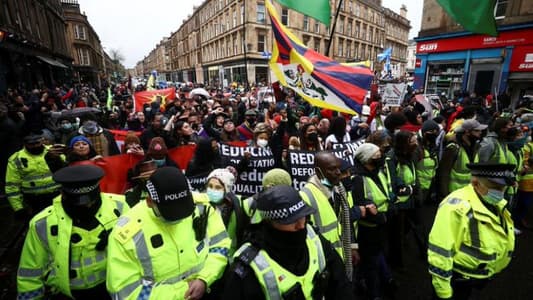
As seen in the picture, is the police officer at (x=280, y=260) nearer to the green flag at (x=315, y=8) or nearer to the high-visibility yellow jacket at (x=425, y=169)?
the high-visibility yellow jacket at (x=425, y=169)

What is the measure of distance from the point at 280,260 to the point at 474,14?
4.92 metres

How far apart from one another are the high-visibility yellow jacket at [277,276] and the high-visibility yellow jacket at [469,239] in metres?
1.18

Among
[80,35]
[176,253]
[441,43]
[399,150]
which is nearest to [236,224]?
[176,253]

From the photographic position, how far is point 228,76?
43125 mm

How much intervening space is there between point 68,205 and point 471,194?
124 inches

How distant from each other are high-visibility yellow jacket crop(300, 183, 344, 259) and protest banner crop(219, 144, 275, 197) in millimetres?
1572

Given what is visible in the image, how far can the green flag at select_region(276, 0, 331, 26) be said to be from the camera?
5996mm

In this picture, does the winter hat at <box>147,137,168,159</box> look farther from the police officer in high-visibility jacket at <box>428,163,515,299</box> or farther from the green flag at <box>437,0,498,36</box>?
the green flag at <box>437,0,498,36</box>

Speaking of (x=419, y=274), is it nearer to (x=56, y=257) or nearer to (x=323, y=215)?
(x=323, y=215)

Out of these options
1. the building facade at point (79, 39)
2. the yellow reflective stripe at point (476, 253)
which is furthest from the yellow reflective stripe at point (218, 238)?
the building facade at point (79, 39)

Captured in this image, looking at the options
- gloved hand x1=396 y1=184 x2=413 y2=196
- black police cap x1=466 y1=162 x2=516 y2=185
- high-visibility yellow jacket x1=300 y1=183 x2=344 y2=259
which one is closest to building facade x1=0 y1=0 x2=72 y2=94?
high-visibility yellow jacket x1=300 y1=183 x2=344 y2=259

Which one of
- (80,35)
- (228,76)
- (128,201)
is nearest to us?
(128,201)

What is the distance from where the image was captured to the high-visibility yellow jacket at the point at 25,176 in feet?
12.0

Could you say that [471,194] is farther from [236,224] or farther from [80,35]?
[80,35]
